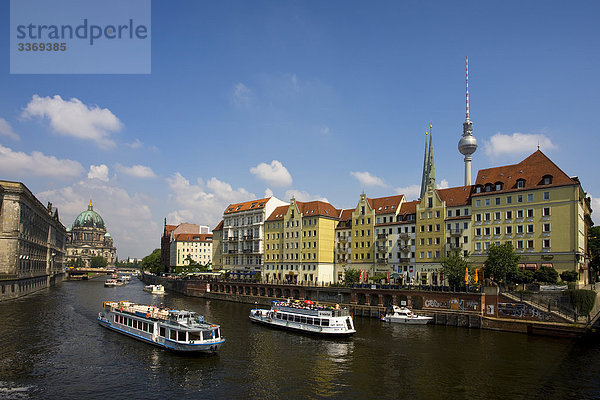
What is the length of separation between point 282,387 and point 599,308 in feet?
216

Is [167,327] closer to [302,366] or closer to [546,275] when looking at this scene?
[302,366]

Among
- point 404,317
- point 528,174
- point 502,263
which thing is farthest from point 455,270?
point 528,174

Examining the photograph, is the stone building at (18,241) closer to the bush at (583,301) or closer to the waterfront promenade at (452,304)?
the waterfront promenade at (452,304)

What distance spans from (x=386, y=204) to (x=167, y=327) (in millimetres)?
70040

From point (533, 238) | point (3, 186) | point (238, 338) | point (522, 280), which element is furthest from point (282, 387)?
point (3, 186)

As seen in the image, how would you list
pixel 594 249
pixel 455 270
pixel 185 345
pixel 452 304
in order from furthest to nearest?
pixel 594 249, pixel 455 270, pixel 452 304, pixel 185 345

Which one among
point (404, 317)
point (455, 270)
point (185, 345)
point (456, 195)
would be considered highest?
point (456, 195)

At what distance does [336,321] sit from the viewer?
217 feet

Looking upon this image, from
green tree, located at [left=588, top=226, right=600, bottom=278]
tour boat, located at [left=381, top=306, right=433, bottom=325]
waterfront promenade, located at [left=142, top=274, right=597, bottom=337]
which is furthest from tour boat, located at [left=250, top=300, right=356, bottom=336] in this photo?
green tree, located at [left=588, top=226, right=600, bottom=278]

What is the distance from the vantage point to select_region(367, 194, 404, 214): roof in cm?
10944

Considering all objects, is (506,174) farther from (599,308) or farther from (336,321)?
(336,321)

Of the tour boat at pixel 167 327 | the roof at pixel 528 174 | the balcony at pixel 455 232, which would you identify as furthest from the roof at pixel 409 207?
the tour boat at pixel 167 327

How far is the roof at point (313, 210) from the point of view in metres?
119

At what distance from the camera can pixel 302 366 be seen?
48875 mm
